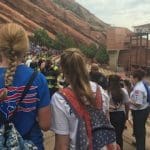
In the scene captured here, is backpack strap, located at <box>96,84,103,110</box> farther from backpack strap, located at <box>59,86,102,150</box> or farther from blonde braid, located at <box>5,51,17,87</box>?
blonde braid, located at <box>5,51,17,87</box>

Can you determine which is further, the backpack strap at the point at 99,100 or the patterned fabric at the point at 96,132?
the backpack strap at the point at 99,100

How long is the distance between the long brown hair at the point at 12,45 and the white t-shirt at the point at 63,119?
43 cm

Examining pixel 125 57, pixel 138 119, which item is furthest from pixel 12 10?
pixel 138 119

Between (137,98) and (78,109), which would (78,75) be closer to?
(78,109)

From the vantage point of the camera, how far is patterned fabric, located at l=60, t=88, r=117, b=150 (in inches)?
148

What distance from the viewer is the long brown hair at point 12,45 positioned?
139 inches

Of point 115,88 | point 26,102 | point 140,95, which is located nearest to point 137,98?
point 140,95

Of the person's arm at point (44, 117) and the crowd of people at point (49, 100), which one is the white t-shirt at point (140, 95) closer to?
the crowd of people at point (49, 100)

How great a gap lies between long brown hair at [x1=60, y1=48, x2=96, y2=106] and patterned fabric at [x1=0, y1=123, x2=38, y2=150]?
56cm

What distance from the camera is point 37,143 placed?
12.1ft

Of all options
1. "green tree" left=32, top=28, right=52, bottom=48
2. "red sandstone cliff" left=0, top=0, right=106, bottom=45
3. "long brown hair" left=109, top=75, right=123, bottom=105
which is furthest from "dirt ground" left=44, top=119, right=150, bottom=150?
"red sandstone cliff" left=0, top=0, right=106, bottom=45

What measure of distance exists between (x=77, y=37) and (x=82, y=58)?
65963mm

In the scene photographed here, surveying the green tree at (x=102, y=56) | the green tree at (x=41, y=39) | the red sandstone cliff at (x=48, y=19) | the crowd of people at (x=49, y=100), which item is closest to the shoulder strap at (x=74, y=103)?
the crowd of people at (x=49, y=100)

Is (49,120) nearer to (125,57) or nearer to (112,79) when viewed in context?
(112,79)
